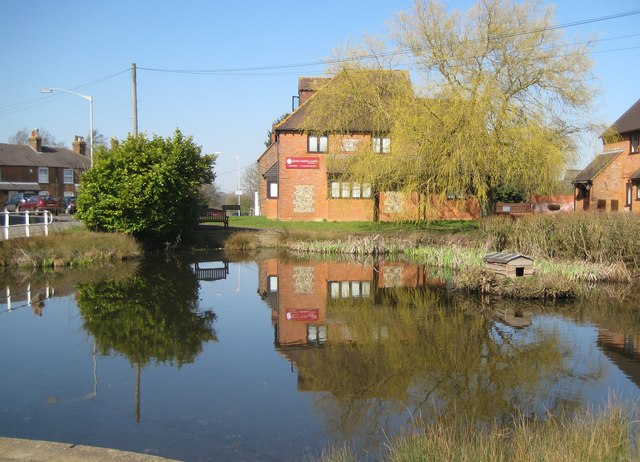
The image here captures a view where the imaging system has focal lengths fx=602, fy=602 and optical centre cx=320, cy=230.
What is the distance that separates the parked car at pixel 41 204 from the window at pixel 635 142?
40221 millimetres

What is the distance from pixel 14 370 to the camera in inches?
395

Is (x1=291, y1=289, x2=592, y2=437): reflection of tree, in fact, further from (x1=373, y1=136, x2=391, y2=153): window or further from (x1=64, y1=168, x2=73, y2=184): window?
(x1=64, y1=168, x2=73, y2=184): window

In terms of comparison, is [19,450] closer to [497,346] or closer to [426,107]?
[497,346]

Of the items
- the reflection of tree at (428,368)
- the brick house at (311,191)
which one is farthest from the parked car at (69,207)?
the reflection of tree at (428,368)

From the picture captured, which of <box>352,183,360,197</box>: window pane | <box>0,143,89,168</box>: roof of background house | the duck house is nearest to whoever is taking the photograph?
the duck house

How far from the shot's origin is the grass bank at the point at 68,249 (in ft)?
72.9

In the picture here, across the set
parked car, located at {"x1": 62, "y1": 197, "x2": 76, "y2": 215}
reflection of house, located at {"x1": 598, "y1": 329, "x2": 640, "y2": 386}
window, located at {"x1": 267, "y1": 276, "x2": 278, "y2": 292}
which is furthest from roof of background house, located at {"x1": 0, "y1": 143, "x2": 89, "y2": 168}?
reflection of house, located at {"x1": 598, "y1": 329, "x2": 640, "y2": 386}

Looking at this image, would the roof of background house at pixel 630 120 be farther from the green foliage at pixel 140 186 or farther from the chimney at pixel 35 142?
the chimney at pixel 35 142

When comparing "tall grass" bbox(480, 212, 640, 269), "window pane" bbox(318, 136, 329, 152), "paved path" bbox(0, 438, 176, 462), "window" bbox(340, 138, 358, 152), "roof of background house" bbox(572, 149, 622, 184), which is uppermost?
"window pane" bbox(318, 136, 329, 152)

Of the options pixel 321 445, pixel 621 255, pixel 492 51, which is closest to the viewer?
pixel 321 445

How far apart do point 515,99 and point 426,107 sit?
4.10m

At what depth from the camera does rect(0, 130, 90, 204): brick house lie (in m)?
60.8

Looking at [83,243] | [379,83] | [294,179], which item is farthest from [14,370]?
[294,179]

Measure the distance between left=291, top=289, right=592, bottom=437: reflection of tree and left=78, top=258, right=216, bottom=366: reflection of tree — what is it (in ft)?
8.60
